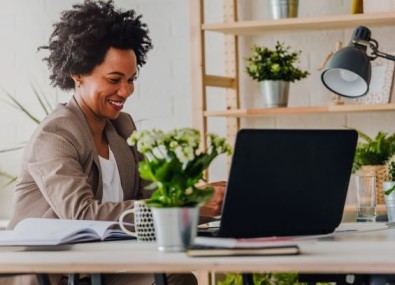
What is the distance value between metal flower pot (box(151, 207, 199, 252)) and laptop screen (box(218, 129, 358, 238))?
0.13 meters

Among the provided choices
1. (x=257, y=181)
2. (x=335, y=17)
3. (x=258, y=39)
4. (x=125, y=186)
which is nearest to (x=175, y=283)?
(x=125, y=186)

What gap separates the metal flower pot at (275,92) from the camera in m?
3.72

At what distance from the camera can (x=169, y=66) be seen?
4152 millimetres

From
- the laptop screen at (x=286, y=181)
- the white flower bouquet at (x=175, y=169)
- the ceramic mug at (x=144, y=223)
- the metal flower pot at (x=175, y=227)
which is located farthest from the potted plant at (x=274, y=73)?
the metal flower pot at (x=175, y=227)

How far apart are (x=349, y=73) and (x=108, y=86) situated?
0.80 meters

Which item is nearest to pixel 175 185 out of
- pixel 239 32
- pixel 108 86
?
pixel 108 86

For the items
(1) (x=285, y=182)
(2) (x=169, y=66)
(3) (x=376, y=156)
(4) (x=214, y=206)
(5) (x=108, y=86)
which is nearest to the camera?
(1) (x=285, y=182)

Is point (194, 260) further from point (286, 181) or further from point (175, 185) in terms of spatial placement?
point (286, 181)

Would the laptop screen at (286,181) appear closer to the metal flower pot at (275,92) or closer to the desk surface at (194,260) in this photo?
the desk surface at (194,260)

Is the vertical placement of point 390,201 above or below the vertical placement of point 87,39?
below

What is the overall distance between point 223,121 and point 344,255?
261cm

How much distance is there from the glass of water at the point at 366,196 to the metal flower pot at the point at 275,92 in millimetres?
1503

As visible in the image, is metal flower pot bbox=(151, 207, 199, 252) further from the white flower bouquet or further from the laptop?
the laptop

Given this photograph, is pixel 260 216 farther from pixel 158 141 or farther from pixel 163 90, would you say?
pixel 163 90
